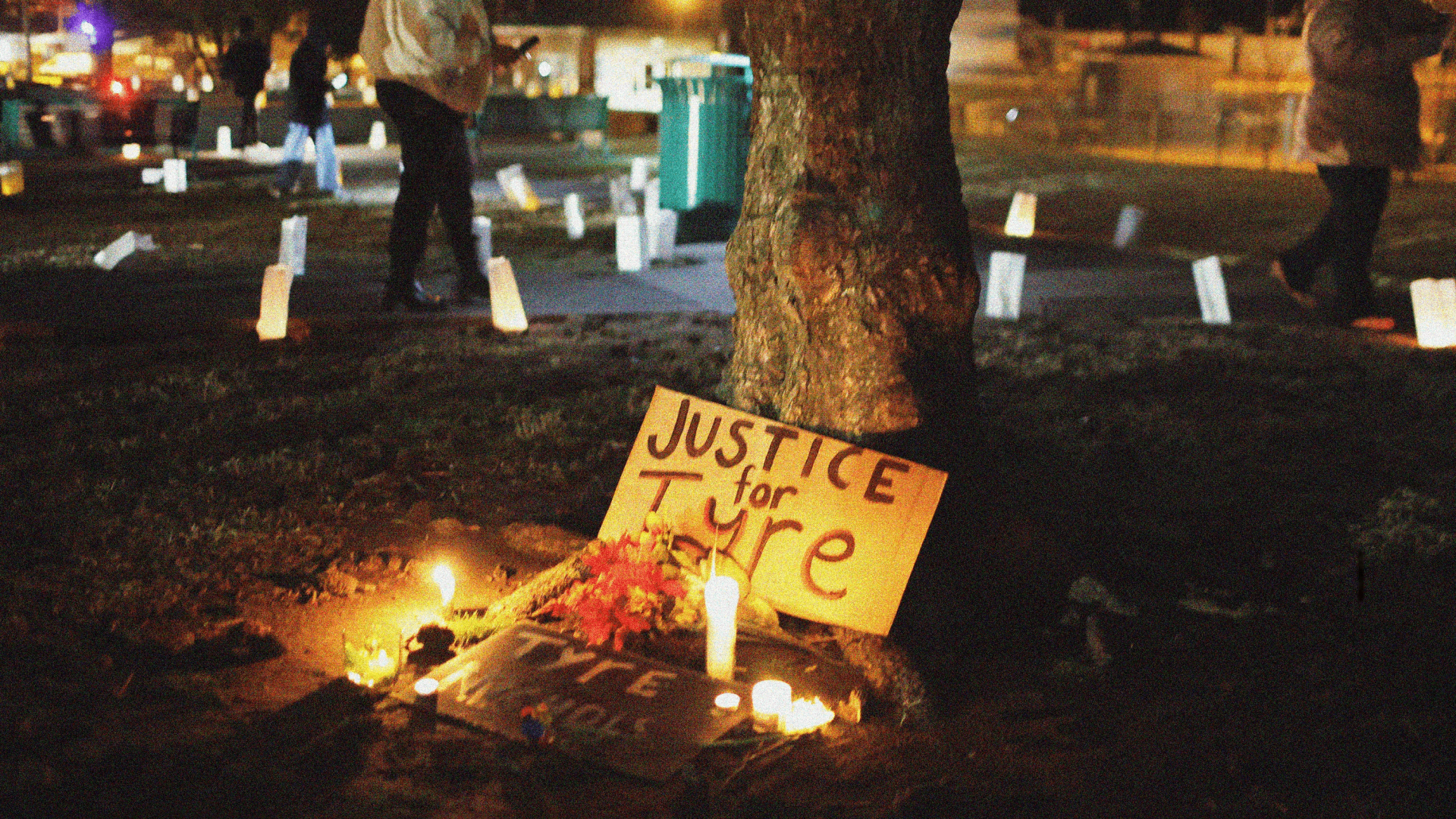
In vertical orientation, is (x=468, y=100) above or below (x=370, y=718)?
above

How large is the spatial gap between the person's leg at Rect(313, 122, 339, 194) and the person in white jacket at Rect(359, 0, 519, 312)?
25.3ft

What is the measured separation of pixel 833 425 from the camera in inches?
162

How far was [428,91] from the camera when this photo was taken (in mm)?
7176

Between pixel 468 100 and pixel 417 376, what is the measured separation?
174 centimetres

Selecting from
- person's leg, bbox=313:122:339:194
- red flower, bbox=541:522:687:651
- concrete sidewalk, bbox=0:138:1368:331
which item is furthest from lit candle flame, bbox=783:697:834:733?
person's leg, bbox=313:122:339:194

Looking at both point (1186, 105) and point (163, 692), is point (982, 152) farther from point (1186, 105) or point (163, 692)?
point (163, 692)

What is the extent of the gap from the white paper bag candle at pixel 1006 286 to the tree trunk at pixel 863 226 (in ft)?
13.9

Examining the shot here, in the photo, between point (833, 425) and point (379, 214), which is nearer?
point (833, 425)

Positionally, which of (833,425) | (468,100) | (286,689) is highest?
(468,100)

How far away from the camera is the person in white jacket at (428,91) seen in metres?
7.07

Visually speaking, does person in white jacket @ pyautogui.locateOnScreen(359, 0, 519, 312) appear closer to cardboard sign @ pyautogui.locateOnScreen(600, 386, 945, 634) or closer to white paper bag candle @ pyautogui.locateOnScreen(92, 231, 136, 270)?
white paper bag candle @ pyautogui.locateOnScreen(92, 231, 136, 270)

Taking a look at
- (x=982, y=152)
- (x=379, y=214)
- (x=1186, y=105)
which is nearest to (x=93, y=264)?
(x=379, y=214)

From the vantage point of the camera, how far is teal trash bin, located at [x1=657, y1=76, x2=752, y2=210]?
12344 mm

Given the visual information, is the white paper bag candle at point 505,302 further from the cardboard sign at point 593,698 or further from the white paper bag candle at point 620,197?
the white paper bag candle at point 620,197
